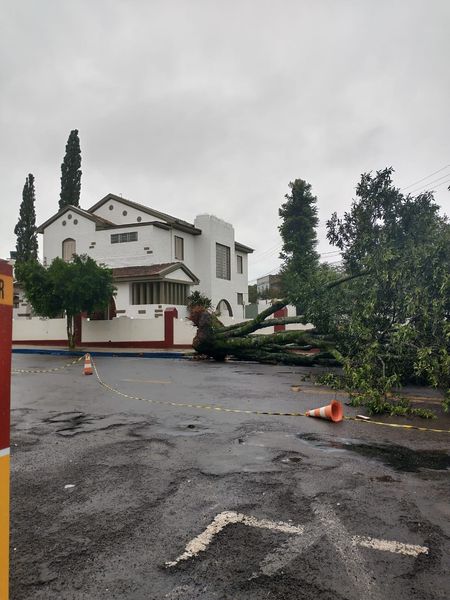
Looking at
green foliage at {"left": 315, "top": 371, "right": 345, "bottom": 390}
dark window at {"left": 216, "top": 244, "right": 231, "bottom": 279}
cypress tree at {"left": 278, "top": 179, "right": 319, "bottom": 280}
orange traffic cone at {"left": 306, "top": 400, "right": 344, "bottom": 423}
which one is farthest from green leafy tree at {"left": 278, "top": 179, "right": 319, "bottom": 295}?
orange traffic cone at {"left": 306, "top": 400, "right": 344, "bottom": 423}

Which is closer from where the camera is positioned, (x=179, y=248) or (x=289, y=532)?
(x=289, y=532)

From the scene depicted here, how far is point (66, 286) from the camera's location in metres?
22.7

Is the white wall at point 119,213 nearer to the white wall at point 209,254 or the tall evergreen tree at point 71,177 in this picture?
the white wall at point 209,254

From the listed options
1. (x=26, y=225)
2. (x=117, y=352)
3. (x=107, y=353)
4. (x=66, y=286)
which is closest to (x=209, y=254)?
(x=117, y=352)

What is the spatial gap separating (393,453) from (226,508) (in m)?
2.51

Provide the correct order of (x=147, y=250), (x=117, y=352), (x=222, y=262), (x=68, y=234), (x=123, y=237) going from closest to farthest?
1. (x=117, y=352)
2. (x=147, y=250)
3. (x=123, y=237)
4. (x=68, y=234)
5. (x=222, y=262)

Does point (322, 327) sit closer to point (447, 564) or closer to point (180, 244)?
point (447, 564)

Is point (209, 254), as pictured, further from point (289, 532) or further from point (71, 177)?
point (289, 532)

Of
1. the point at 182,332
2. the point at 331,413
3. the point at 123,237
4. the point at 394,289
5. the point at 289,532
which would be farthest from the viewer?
the point at 123,237

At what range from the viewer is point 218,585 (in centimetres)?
256

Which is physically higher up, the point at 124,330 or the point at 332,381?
the point at 124,330

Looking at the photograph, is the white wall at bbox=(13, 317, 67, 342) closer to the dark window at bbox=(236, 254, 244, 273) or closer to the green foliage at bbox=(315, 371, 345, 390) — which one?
the dark window at bbox=(236, 254, 244, 273)

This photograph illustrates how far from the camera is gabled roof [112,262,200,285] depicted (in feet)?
91.2

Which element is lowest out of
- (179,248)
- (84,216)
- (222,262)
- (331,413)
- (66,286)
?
(331,413)
